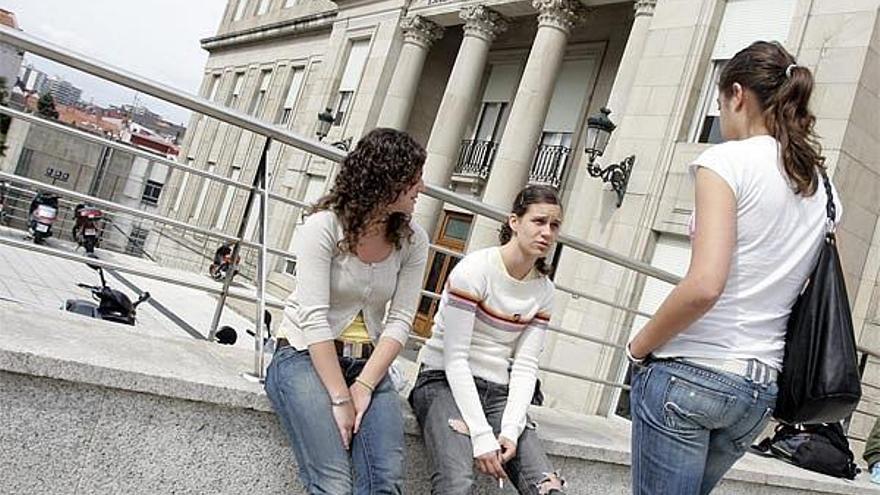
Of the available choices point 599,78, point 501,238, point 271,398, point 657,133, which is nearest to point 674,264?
point 657,133

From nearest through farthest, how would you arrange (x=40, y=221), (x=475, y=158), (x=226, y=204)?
(x=40, y=221) → (x=475, y=158) → (x=226, y=204)

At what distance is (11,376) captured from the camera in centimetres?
234

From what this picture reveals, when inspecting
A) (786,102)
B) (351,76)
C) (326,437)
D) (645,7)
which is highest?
(645,7)

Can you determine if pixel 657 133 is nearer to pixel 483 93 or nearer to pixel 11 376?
pixel 483 93

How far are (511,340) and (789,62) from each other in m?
1.68

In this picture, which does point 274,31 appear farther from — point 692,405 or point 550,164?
point 692,405

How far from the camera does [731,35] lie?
12.4 meters

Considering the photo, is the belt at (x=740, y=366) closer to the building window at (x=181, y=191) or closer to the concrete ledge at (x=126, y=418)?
the concrete ledge at (x=126, y=418)

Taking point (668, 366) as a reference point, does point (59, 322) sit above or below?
below

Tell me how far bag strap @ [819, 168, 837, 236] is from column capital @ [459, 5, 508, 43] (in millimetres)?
16645

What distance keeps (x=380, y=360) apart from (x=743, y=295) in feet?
4.50

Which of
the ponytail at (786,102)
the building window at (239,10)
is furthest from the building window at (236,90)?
the ponytail at (786,102)

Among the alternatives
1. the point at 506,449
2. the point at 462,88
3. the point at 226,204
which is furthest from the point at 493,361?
the point at 226,204

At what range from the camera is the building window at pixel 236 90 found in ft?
110
